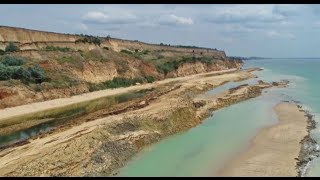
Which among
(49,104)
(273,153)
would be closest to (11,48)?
(49,104)

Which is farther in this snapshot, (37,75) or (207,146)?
(37,75)

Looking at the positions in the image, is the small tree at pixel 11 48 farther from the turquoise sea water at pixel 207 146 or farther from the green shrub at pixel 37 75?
the turquoise sea water at pixel 207 146

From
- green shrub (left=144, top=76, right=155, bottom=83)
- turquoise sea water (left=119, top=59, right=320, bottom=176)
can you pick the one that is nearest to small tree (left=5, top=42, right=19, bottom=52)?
green shrub (left=144, top=76, right=155, bottom=83)

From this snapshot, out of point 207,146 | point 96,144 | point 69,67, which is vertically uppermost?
point 69,67

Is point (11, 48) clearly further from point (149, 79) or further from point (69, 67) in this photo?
point (149, 79)

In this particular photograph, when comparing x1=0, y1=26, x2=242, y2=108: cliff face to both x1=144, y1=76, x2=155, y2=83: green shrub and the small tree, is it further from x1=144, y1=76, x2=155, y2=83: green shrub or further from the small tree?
the small tree
